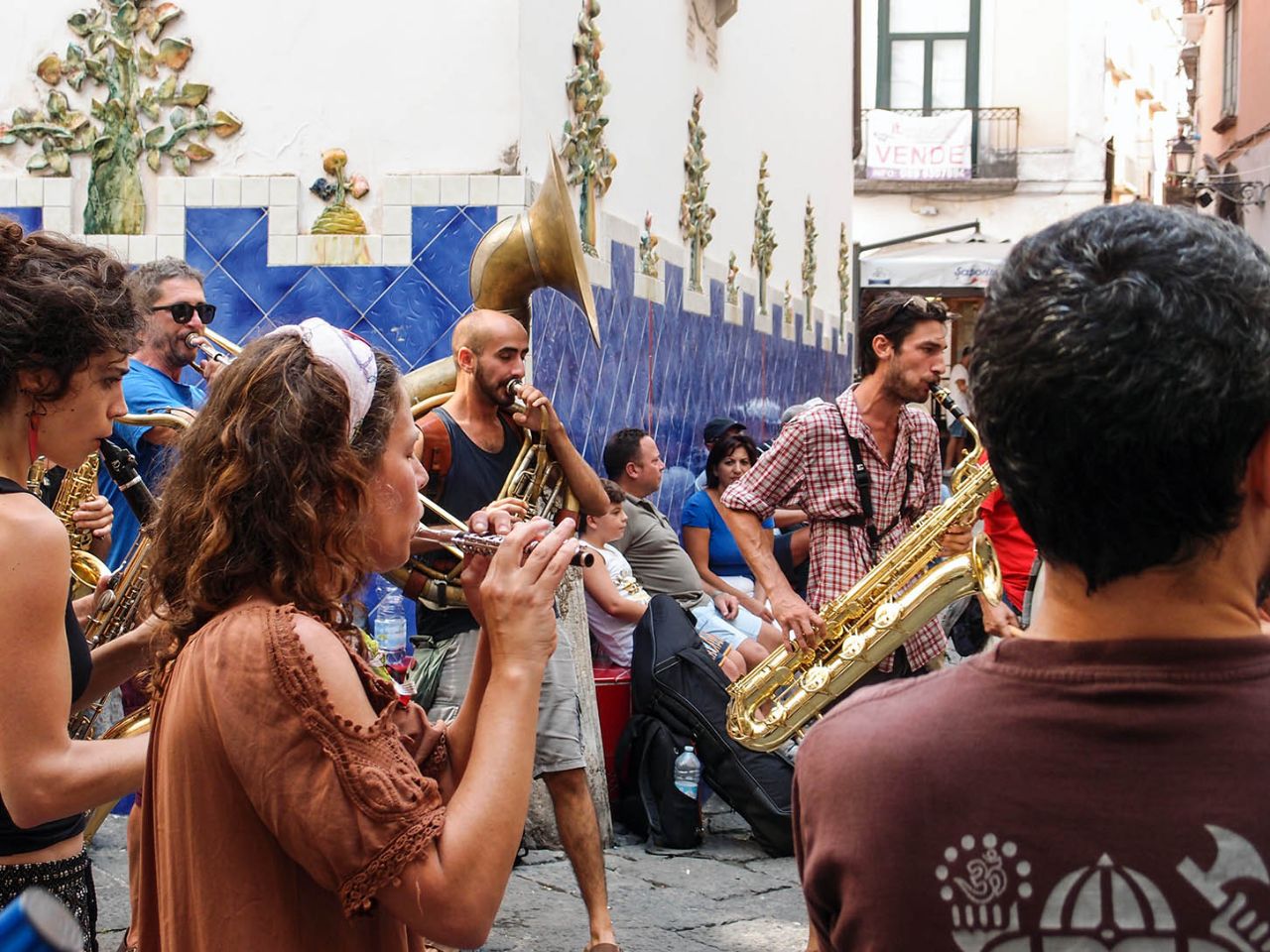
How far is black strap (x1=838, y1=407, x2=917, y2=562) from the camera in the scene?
483 cm

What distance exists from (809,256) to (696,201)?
447 cm

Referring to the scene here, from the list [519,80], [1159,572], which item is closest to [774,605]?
[519,80]

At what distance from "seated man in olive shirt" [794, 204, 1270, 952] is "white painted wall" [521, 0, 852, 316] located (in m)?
5.04

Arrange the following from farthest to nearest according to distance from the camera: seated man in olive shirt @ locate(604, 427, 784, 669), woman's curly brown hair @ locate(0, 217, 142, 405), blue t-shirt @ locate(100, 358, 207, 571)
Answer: seated man in olive shirt @ locate(604, 427, 784, 669) → blue t-shirt @ locate(100, 358, 207, 571) → woman's curly brown hair @ locate(0, 217, 142, 405)

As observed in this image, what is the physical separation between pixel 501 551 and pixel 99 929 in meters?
3.12

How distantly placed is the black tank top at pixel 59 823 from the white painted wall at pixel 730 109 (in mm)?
3987

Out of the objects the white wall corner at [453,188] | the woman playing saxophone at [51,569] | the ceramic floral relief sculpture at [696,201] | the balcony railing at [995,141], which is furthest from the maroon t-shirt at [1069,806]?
the balcony railing at [995,141]

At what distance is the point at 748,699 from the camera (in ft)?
17.3

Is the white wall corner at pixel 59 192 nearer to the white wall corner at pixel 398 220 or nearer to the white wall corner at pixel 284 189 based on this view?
the white wall corner at pixel 284 189

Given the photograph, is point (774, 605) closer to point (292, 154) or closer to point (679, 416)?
point (292, 154)

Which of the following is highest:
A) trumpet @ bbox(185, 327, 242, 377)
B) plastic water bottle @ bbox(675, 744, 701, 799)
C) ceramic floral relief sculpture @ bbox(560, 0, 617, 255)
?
ceramic floral relief sculpture @ bbox(560, 0, 617, 255)

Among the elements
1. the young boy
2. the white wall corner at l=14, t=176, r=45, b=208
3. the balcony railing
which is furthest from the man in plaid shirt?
the balcony railing

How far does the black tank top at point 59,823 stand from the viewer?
2.34 metres

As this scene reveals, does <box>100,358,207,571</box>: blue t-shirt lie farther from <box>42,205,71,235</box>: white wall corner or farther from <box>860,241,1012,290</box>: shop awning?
<box>860,241,1012,290</box>: shop awning
